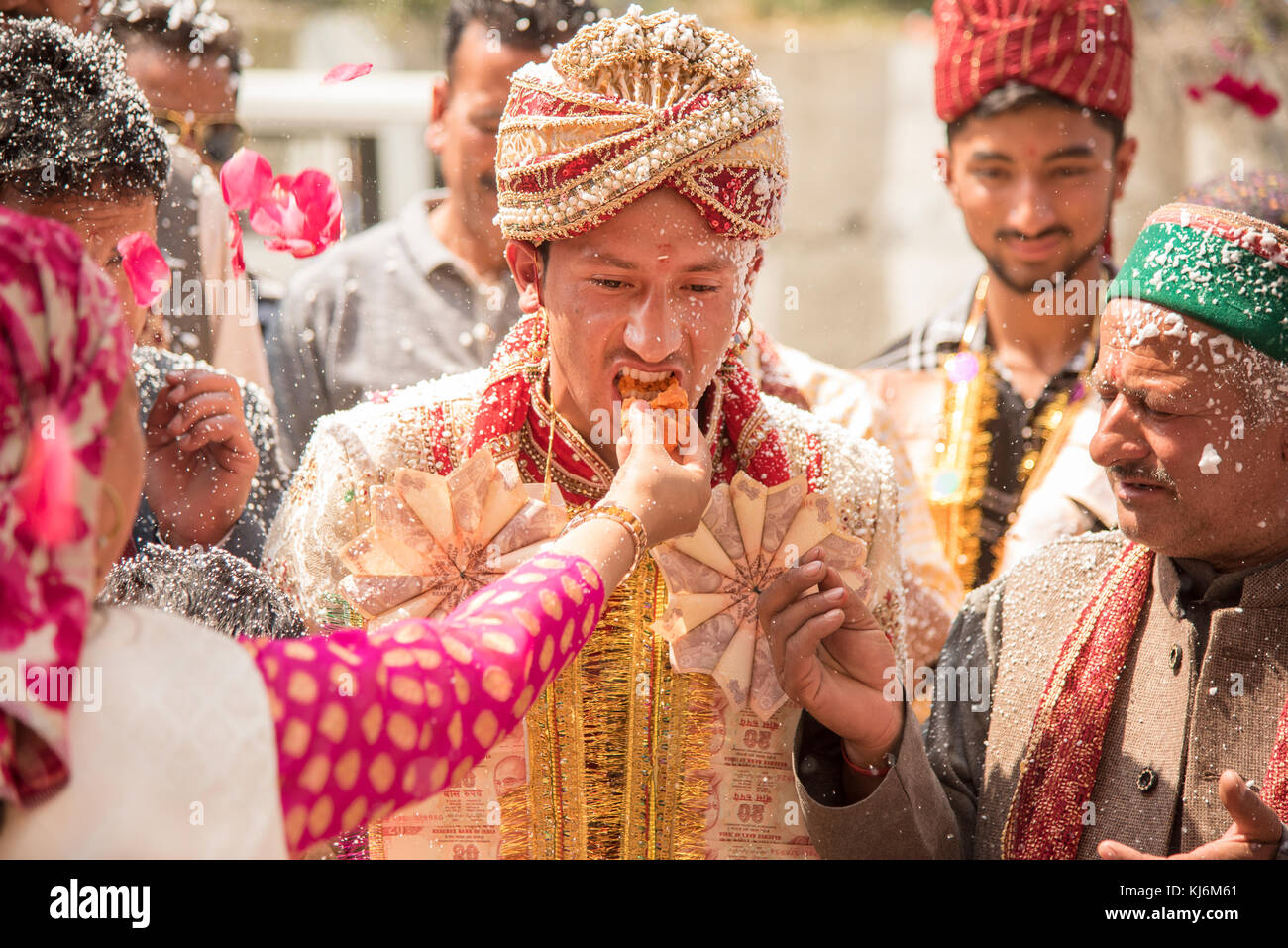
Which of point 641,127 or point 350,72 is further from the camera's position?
point 350,72

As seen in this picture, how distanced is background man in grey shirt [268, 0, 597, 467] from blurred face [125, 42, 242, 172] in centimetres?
53

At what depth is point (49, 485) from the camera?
5.57 feet

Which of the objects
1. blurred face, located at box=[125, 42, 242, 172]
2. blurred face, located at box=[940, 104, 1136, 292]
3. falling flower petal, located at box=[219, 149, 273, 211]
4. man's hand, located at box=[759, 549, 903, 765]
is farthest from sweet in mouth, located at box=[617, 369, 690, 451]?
blurred face, located at box=[940, 104, 1136, 292]

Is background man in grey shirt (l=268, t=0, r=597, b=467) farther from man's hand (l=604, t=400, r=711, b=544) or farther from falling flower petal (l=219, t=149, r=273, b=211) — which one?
man's hand (l=604, t=400, r=711, b=544)

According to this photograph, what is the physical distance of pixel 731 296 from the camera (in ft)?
8.80

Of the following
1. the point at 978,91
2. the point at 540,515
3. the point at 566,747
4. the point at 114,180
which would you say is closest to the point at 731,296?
the point at 540,515

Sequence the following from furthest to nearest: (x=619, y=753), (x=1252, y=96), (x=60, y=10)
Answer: (x=1252, y=96)
(x=60, y=10)
(x=619, y=753)

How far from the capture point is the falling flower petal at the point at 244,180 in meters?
3.25

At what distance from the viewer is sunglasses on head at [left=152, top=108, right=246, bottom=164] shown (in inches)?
155

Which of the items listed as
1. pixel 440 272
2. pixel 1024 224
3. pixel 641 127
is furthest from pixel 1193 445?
pixel 440 272

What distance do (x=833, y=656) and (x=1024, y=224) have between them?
2.01 metres
